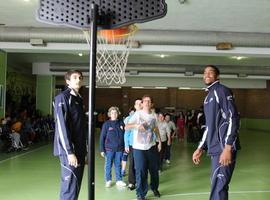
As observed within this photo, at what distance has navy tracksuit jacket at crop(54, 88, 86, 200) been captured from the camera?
11.3ft

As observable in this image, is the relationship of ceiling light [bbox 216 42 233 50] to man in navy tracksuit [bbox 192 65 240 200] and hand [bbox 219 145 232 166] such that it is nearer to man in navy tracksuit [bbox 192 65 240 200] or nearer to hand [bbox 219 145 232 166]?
man in navy tracksuit [bbox 192 65 240 200]

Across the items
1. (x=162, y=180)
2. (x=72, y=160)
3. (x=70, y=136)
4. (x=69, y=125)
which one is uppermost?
(x=69, y=125)

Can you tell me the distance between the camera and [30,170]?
8047 millimetres

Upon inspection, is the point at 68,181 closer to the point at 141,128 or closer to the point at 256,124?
the point at 141,128

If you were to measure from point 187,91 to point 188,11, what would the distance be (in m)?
20.6

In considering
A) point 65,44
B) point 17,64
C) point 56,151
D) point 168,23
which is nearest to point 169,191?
point 56,151

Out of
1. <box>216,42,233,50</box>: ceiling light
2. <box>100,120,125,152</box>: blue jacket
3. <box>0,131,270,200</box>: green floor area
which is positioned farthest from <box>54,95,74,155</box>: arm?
<box>216,42,233,50</box>: ceiling light

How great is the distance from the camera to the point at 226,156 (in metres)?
3.55

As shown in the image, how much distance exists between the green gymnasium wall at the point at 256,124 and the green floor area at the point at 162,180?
52.2 ft

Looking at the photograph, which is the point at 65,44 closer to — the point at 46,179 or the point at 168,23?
the point at 168,23

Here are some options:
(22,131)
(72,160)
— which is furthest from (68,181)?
(22,131)

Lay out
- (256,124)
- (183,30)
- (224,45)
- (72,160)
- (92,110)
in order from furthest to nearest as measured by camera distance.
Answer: (256,124) → (224,45) → (183,30) → (72,160) → (92,110)

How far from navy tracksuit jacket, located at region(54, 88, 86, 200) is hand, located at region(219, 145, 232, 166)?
1379mm

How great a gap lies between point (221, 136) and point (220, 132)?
4cm
